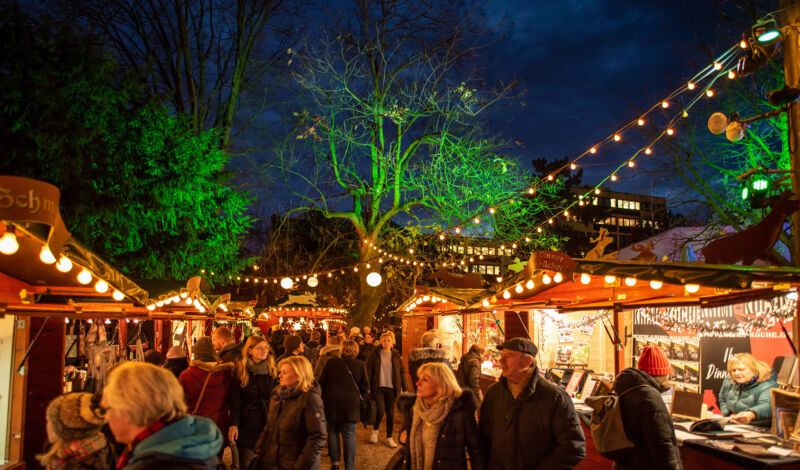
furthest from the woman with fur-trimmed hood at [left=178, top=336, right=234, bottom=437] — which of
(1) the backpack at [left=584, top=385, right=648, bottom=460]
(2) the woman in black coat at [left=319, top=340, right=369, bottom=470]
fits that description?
(1) the backpack at [left=584, top=385, right=648, bottom=460]

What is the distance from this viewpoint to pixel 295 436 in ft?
16.2

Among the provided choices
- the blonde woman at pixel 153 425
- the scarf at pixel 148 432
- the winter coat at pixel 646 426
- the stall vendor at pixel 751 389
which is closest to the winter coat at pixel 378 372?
the stall vendor at pixel 751 389

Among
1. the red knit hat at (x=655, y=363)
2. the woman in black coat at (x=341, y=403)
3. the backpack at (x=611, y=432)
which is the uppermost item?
the red knit hat at (x=655, y=363)

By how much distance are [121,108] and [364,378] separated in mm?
8146

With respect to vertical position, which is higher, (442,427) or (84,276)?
(84,276)

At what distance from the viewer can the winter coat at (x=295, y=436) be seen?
16.0 feet

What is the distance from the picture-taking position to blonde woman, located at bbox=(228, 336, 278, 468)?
602cm

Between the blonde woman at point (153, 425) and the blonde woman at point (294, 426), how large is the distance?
2.48 meters

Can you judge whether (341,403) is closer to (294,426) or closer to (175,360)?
(175,360)

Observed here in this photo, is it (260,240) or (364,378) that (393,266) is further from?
(260,240)

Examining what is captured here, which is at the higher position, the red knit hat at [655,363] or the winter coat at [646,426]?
the red knit hat at [655,363]

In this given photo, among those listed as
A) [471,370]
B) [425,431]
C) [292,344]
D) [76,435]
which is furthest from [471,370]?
[76,435]

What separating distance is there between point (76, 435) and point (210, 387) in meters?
2.78

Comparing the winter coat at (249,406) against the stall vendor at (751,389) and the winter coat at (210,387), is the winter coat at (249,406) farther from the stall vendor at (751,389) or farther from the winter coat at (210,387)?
the stall vendor at (751,389)
